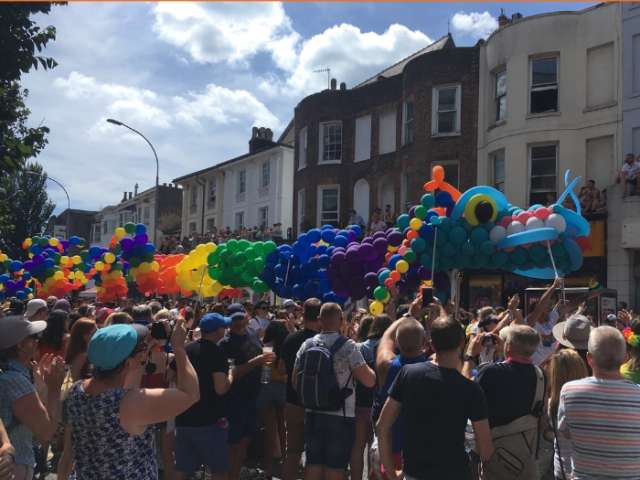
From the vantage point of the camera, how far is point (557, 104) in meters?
16.8

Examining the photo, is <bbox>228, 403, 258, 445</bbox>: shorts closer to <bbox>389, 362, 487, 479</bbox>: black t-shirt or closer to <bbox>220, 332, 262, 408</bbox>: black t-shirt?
<bbox>220, 332, 262, 408</bbox>: black t-shirt

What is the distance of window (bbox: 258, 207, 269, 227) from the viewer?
30.9 m

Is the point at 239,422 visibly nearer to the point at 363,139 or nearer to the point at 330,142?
the point at 363,139

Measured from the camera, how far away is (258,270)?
11.9 meters

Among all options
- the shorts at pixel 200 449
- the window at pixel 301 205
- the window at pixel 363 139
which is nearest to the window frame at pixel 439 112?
the window at pixel 363 139

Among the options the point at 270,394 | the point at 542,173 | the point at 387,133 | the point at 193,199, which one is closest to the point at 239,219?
the point at 193,199

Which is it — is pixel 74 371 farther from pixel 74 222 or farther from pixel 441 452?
pixel 74 222

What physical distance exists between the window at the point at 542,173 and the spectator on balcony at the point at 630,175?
2.26 meters

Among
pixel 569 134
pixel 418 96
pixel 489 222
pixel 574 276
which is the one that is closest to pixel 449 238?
pixel 489 222

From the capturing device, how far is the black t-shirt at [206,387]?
16.7 ft

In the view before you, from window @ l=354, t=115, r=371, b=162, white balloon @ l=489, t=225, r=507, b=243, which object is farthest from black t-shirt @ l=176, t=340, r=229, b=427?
window @ l=354, t=115, r=371, b=162

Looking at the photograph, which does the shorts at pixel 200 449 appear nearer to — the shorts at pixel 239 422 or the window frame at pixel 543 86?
the shorts at pixel 239 422

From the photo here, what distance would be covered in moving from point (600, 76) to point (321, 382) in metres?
14.8

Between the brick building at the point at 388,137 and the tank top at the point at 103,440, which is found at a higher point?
the brick building at the point at 388,137
